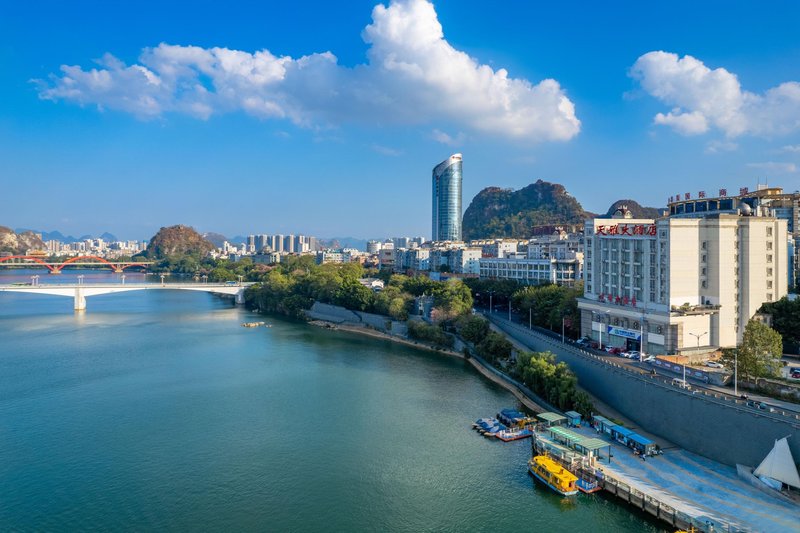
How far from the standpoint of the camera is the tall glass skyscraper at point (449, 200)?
8312cm

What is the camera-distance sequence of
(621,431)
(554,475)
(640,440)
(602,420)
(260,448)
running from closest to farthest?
(554,475), (640,440), (621,431), (260,448), (602,420)

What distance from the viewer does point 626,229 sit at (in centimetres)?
1989

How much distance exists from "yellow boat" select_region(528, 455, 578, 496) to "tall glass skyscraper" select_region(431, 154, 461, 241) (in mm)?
71343

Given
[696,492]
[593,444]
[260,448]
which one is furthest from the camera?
[260,448]

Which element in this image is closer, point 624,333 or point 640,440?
point 640,440

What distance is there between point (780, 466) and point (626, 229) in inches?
441

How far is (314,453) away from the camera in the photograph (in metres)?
13.1

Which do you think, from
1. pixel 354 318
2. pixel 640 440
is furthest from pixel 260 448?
pixel 354 318

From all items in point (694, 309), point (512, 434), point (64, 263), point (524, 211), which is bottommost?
point (512, 434)

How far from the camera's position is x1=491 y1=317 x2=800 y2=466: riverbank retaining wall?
1074 centimetres

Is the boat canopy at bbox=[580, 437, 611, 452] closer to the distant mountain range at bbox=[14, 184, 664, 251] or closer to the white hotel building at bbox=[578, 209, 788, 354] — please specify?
the white hotel building at bbox=[578, 209, 788, 354]

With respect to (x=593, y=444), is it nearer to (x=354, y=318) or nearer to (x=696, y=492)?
(x=696, y=492)

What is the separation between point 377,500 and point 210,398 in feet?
27.9

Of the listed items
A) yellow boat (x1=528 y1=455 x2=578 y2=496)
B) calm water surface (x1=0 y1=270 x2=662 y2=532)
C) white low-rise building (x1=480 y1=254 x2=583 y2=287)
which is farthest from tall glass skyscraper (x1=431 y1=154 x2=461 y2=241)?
yellow boat (x1=528 y1=455 x2=578 y2=496)
